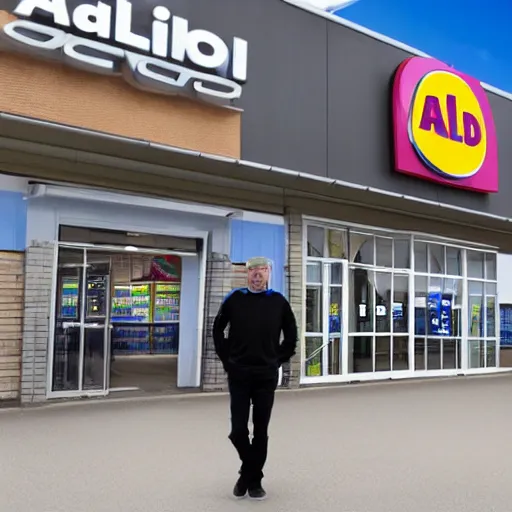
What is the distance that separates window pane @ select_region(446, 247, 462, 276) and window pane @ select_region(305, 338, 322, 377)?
4360 mm

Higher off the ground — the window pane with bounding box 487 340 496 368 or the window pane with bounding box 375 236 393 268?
the window pane with bounding box 375 236 393 268

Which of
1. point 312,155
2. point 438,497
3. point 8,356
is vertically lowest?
point 438,497

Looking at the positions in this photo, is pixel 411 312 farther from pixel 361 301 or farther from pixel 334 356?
pixel 334 356

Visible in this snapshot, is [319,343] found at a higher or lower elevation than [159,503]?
higher

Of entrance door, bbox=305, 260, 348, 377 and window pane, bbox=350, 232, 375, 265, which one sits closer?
entrance door, bbox=305, 260, 348, 377

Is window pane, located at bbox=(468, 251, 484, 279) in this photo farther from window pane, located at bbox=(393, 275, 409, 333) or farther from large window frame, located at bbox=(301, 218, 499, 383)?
window pane, located at bbox=(393, 275, 409, 333)

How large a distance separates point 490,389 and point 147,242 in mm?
6803

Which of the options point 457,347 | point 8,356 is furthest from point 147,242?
point 457,347

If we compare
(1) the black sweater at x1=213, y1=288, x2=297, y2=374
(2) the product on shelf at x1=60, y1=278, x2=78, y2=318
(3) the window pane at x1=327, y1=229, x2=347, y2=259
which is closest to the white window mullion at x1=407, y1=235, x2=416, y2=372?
(3) the window pane at x1=327, y1=229, x2=347, y2=259

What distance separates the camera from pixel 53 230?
9.05 m

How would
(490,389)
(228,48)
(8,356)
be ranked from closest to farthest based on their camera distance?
(8,356), (228,48), (490,389)

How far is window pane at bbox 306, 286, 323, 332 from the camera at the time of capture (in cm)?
1177

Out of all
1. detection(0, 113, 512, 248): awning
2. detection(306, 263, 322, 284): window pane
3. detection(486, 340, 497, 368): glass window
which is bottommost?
detection(486, 340, 497, 368): glass window

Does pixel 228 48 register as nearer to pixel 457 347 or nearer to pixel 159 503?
pixel 159 503
